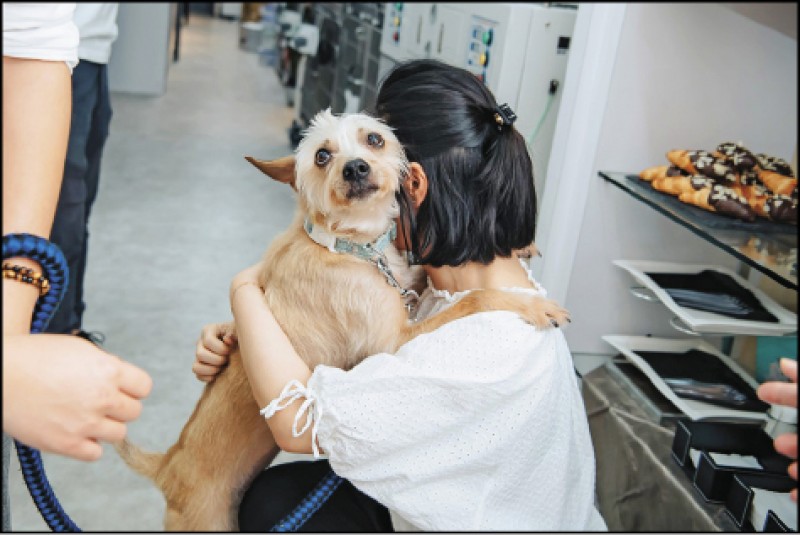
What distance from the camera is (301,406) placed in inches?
44.4

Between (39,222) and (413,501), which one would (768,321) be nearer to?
(413,501)

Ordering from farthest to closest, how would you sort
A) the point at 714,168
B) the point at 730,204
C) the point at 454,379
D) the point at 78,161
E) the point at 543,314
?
the point at 78,161 < the point at 714,168 < the point at 730,204 < the point at 543,314 < the point at 454,379

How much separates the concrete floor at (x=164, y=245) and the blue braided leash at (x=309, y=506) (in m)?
0.42

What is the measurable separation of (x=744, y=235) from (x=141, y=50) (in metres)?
5.95

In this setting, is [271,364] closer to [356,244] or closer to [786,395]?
[356,244]

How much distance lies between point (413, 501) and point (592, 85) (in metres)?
1.39

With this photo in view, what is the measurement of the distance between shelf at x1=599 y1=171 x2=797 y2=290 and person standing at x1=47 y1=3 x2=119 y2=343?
5.28ft

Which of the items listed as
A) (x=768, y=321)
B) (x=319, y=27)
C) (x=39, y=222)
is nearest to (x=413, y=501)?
(x=39, y=222)

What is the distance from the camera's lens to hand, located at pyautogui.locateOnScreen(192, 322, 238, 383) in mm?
1413

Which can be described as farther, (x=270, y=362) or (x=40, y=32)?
(x=270, y=362)

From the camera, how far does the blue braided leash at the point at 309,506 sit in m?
1.30

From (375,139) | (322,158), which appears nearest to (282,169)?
(322,158)

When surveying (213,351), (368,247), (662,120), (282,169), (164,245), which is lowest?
(164,245)

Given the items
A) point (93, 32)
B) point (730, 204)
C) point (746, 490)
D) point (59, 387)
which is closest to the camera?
point (59, 387)
